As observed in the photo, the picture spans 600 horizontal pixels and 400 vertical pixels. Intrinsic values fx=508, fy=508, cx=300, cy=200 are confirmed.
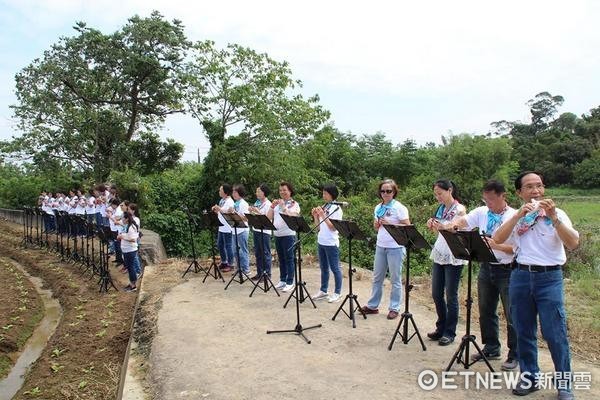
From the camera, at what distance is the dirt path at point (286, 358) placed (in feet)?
15.2

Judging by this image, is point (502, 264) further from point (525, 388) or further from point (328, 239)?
point (328, 239)

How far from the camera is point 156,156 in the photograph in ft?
84.2

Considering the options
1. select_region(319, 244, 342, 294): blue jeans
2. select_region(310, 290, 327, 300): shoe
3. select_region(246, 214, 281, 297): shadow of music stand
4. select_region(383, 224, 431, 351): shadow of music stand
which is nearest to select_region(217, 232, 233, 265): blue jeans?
select_region(246, 214, 281, 297): shadow of music stand

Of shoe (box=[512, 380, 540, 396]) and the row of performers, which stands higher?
the row of performers

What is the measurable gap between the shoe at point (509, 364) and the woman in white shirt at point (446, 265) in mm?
750

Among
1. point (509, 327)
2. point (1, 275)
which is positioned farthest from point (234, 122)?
point (509, 327)

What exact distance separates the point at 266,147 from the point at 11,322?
11.5 m

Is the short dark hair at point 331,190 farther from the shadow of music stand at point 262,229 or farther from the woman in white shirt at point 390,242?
the shadow of music stand at point 262,229

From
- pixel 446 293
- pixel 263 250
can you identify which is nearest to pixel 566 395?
pixel 446 293

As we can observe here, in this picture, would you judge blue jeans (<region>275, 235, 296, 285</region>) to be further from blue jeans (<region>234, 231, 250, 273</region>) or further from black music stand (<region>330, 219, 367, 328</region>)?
black music stand (<region>330, 219, 367, 328</region>)

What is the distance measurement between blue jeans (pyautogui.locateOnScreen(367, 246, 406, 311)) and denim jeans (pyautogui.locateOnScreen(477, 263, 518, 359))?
4.38 ft

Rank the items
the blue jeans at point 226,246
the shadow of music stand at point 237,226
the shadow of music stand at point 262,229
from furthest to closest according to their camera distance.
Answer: the blue jeans at point 226,246
the shadow of music stand at point 237,226
the shadow of music stand at point 262,229

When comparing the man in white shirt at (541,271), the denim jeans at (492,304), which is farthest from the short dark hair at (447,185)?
the man in white shirt at (541,271)

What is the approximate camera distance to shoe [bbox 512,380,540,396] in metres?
4.36
